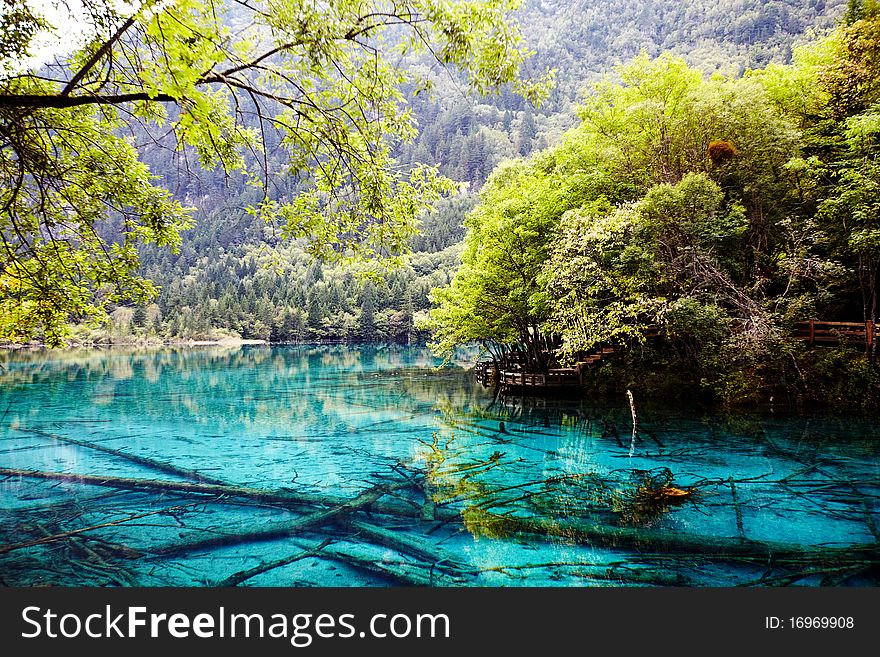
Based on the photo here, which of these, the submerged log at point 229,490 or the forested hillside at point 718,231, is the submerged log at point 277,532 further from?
the forested hillside at point 718,231

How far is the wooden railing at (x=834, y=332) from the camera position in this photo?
16.6 m

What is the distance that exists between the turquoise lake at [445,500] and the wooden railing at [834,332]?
328cm

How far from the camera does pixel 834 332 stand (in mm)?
17188

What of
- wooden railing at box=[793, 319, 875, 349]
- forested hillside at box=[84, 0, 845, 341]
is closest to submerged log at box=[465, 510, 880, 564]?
wooden railing at box=[793, 319, 875, 349]

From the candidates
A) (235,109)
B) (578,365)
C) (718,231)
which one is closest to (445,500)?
(235,109)

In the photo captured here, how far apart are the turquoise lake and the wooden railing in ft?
10.8

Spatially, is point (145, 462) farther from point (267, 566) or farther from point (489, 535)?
point (489, 535)

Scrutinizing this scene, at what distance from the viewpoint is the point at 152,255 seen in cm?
A: 14825

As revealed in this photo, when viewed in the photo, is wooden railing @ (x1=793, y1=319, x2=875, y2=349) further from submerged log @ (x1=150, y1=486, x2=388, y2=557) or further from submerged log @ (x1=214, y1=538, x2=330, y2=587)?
submerged log @ (x1=214, y1=538, x2=330, y2=587)

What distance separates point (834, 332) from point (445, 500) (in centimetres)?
1666

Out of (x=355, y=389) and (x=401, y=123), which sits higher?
(x=401, y=123)

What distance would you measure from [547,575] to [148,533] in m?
5.96

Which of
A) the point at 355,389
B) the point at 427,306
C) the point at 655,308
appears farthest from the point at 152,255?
the point at 655,308

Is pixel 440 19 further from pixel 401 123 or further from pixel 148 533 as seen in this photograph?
pixel 148 533
